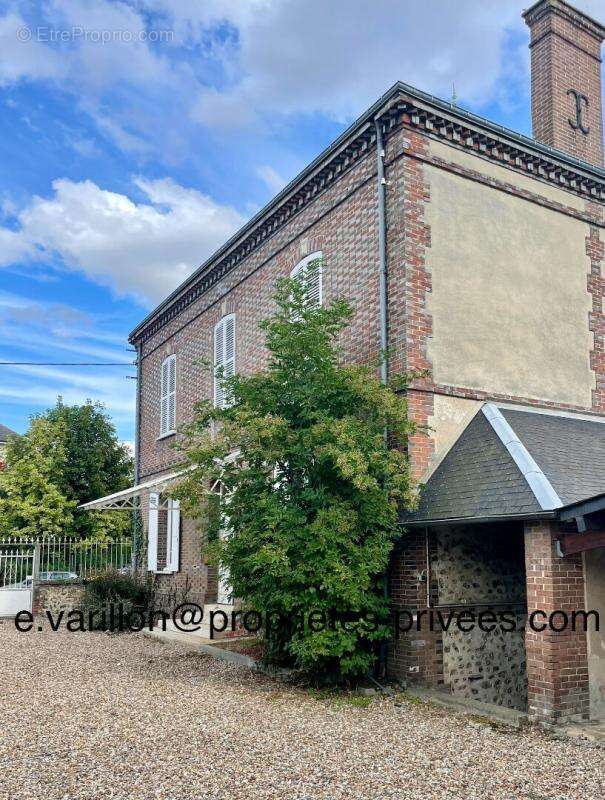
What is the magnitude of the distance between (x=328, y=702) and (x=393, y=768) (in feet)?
8.47

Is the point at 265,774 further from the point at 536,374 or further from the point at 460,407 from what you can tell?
the point at 536,374

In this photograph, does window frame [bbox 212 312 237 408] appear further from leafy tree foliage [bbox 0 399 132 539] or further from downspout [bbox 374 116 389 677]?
leafy tree foliage [bbox 0 399 132 539]

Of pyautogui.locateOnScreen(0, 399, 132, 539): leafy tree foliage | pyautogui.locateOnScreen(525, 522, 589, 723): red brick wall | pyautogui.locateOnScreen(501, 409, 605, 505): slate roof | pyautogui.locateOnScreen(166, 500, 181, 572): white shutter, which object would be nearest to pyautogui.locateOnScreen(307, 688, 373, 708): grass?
pyautogui.locateOnScreen(525, 522, 589, 723): red brick wall

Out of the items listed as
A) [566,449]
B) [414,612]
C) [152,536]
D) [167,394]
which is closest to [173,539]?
[152,536]

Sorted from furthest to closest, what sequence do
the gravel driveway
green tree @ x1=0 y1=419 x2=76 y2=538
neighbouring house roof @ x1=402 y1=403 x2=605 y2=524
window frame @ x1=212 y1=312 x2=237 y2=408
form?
green tree @ x1=0 y1=419 x2=76 y2=538
window frame @ x1=212 y1=312 x2=237 y2=408
neighbouring house roof @ x1=402 y1=403 x2=605 y2=524
the gravel driveway

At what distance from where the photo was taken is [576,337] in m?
12.4

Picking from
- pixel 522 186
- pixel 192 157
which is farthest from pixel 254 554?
pixel 192 157

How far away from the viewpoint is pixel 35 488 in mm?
26188

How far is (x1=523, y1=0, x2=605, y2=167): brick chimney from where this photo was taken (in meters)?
14.0

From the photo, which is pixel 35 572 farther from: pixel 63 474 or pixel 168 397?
pixel 63 474

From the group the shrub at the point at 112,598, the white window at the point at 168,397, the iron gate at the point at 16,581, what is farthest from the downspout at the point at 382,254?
the iron gate at the point at 16,581

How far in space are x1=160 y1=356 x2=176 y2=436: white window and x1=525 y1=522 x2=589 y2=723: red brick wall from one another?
12130mm

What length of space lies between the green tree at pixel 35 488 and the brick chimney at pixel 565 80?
64.9 ft

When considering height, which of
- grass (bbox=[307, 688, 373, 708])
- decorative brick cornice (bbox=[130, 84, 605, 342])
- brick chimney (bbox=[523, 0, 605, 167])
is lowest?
grass (bbox=[307, 688, 373, 708])
